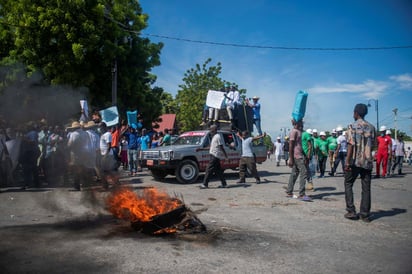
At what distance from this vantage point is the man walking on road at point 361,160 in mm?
5547

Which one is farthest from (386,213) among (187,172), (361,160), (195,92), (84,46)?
(195,92)

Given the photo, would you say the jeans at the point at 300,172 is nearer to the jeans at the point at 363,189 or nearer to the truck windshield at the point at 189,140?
the jeans at the point at 363,189

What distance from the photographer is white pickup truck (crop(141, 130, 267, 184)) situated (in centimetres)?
1010

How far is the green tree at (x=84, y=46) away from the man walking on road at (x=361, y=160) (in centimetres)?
747

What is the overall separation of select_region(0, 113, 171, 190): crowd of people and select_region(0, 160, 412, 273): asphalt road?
3.86 ft

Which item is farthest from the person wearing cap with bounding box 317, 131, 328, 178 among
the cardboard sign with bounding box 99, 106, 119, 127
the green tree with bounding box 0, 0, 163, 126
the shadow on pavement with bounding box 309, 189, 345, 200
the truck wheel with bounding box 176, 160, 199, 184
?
the green tree with bounding box 0, 0, 163, 126

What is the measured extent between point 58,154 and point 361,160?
27.6 feet

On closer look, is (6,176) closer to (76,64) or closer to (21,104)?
(21,104)

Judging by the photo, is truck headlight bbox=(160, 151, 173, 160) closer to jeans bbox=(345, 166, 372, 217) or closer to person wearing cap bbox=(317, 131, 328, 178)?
jeans bbox=(345, 166, 372, 217)

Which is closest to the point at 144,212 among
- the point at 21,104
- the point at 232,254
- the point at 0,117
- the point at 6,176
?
the point at 232,254

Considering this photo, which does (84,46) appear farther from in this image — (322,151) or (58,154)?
(322,151)

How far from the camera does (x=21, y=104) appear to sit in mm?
6855

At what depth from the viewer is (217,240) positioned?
14.1 feet

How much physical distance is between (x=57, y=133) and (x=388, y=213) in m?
8.91
